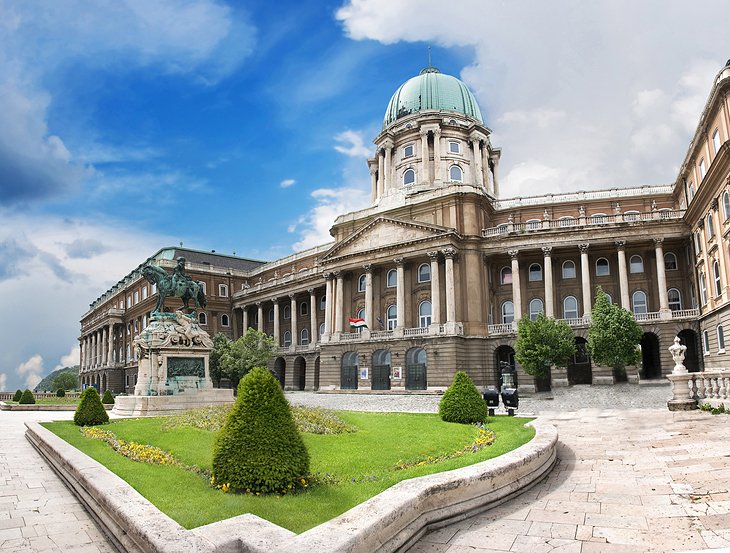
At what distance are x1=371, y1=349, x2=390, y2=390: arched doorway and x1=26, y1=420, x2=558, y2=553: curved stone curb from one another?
42819mm

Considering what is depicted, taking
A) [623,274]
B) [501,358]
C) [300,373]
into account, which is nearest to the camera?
[623,274]

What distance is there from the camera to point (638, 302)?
166ft

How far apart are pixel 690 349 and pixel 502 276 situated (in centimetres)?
1680

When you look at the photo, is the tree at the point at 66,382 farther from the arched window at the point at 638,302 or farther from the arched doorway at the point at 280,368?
the arched window at the point at 638,302

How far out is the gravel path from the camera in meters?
32.8

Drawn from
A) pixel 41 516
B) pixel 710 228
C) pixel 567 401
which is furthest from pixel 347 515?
pixel 710 228

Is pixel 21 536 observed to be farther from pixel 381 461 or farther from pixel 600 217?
pixel 600 217

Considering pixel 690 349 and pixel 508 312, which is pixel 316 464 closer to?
pixel 690 349

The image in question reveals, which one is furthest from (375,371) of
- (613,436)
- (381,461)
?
(381,461)

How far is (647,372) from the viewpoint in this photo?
4909cm

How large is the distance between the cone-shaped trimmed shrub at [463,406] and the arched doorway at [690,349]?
3417 centimetres

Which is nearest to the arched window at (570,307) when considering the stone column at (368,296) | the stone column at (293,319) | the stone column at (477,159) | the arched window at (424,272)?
the arched window at (424,272)

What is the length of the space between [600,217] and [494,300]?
11.9 meters

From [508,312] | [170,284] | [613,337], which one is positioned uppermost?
[508,312]
